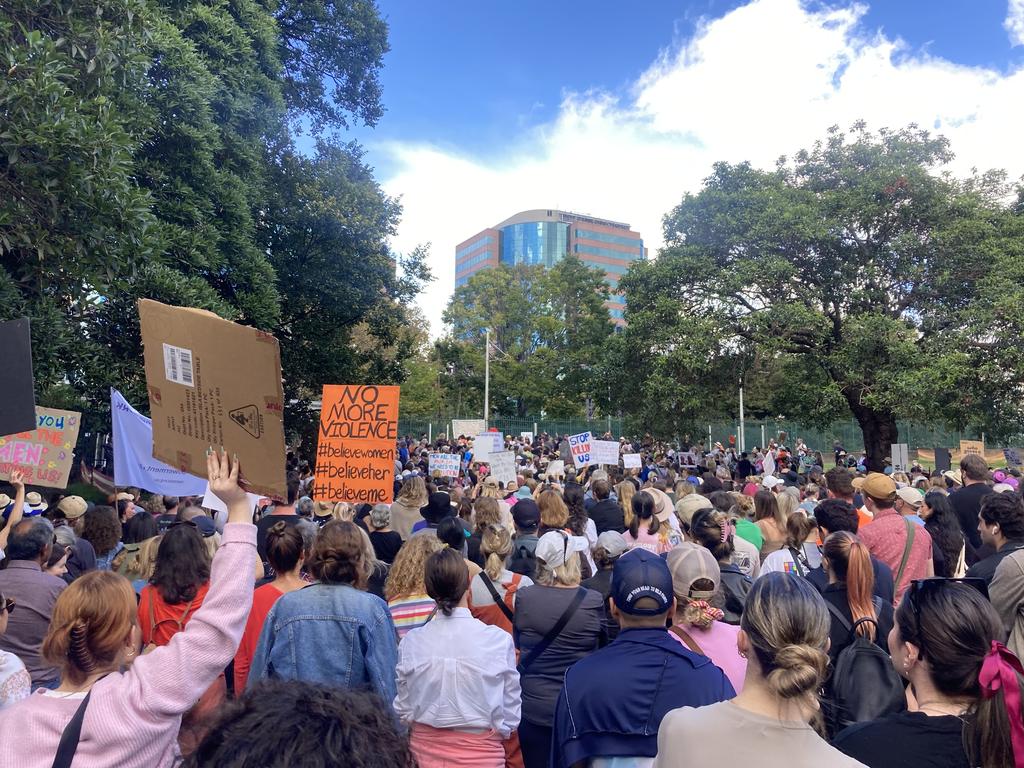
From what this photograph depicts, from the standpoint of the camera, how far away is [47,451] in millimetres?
7914

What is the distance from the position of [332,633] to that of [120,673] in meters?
1.30

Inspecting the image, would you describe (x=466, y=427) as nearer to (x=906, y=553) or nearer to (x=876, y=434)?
(x=876, y=434)

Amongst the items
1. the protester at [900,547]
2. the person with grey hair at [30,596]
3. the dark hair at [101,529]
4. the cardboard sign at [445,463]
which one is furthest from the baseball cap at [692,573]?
the cardboard sign at [445,463]

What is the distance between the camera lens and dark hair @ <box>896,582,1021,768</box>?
2.18m

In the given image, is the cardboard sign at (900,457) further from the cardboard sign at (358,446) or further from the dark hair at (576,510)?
the cardboard sign at (358,446)

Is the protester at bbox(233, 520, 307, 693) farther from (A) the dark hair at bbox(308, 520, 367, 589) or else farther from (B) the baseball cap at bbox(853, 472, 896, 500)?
(B) the baseball cap at bbox(853, 472, 896, 500)

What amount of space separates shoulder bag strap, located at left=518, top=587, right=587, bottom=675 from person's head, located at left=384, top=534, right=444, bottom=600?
67 centimetres

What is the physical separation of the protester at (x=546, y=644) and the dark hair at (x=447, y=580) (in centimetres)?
58

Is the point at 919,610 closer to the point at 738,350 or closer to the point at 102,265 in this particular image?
the point at 102,265

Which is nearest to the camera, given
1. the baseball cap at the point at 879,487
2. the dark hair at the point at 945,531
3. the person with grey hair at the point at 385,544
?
the baseball cap at the point at 879,487

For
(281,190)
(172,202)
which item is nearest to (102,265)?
(172,202)

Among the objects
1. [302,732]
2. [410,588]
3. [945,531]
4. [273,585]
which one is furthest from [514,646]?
[945,531]

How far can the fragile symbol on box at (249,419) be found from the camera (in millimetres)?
2639

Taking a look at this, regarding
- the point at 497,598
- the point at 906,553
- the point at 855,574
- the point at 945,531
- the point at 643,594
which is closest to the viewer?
the point at 643,594
